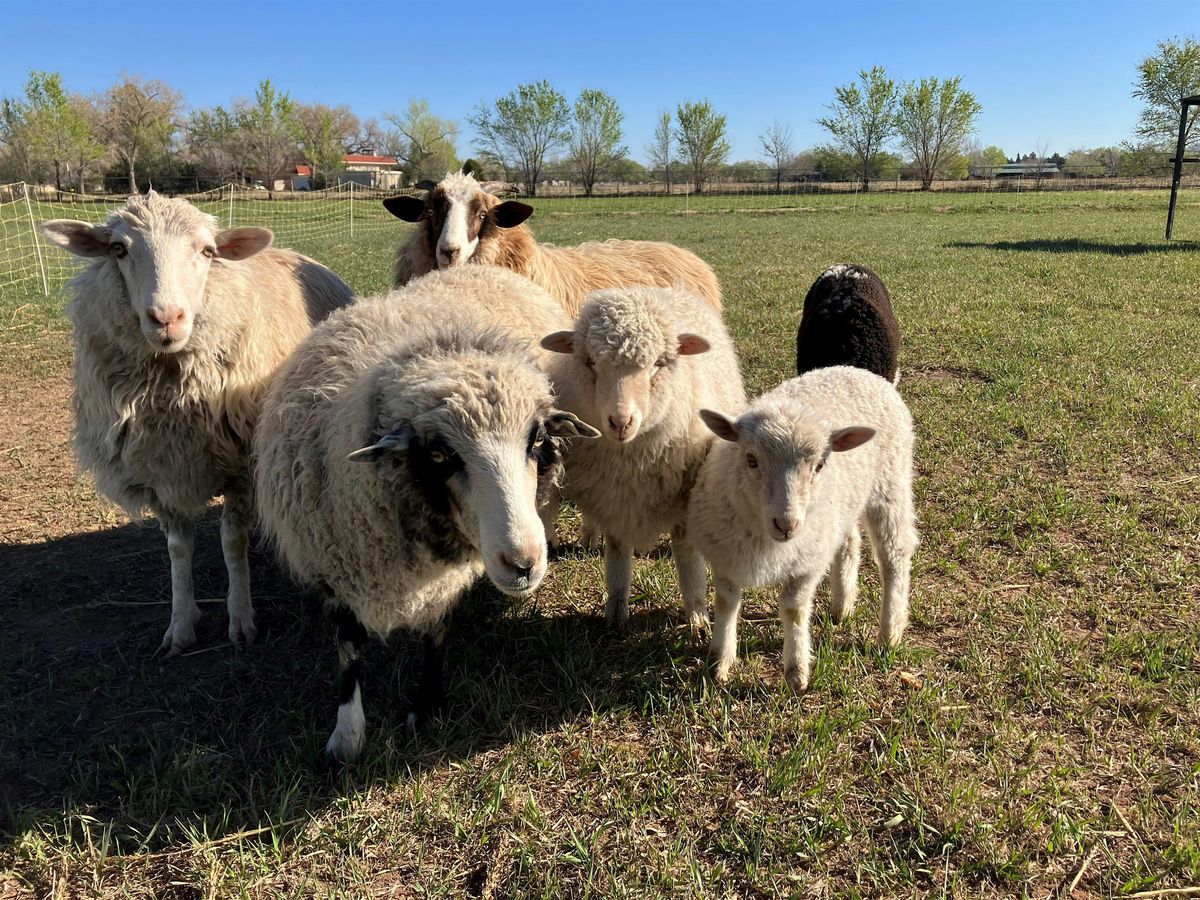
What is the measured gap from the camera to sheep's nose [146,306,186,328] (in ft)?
10.5

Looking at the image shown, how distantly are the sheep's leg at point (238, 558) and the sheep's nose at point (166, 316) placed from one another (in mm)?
907

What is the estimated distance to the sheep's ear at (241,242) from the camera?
12.3 feet

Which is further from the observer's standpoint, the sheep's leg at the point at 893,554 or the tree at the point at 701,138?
the tree at the point at 701,138

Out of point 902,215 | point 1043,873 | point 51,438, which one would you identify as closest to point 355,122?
point 902,215

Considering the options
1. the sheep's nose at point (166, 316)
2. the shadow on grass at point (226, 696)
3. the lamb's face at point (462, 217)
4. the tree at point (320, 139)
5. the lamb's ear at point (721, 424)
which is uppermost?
the tree at point (320, 139)

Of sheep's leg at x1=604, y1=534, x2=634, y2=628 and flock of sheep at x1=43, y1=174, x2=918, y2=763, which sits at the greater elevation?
flock of sheep at x1=43, y1=174, x2=918, y2=763

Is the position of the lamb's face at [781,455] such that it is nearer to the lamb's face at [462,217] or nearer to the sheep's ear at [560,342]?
the sheep's ear at [560,342]

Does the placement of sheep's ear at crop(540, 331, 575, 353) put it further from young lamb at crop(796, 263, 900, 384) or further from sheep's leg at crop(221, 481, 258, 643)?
young lamb at crop(796, 263, 900, 384)

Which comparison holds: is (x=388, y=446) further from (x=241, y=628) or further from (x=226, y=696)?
(x=241, y=628)

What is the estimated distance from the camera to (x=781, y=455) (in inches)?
114

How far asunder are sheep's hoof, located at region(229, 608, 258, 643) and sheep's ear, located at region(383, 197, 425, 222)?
10.1 feet

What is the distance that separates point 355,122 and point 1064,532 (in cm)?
9080

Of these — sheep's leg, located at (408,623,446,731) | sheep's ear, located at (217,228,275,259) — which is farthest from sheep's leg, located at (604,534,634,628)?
sheep's ear, located at (217,228,275,259)

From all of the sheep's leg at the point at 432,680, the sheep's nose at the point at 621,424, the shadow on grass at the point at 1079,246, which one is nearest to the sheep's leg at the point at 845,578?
the sheep's nose at the point at 621,424
